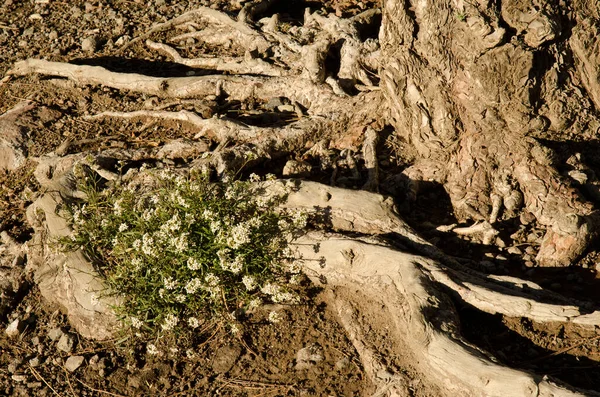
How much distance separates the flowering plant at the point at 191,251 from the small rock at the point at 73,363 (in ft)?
2.10

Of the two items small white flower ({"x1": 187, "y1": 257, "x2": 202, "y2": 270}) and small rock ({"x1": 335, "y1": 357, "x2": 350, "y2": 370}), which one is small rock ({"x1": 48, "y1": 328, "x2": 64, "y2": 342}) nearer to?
small white flower ({"x1": 187, "y1": 257, "x2": 202, "y2": 270})

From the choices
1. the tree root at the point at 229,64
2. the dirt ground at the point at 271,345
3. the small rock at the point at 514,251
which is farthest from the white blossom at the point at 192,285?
the tree root at the point at 229,64

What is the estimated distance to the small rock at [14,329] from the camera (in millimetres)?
6504

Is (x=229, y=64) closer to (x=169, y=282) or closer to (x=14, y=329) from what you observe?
(x=169, y=282)

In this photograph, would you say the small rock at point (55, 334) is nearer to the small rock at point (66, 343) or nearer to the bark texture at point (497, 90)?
the small rock at point (66, 343)

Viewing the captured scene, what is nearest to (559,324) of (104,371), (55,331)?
(104,371)

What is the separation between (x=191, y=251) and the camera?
Answer: 19.3ft

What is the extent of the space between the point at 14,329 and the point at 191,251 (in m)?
2.17

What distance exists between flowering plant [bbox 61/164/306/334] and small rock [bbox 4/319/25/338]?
993 mm

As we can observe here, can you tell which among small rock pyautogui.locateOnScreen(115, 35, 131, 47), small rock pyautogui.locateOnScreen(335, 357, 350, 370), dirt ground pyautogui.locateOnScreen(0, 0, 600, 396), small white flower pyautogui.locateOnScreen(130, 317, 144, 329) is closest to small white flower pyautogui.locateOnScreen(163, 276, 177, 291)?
small white flower pyautogui.locateOnScreen(130, 317, 144, 329)

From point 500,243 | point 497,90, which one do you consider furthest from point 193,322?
point 497,90

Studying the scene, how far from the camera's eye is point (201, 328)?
20.3 ft

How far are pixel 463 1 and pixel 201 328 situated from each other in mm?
4234

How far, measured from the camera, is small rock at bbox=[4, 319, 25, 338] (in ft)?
21.3
